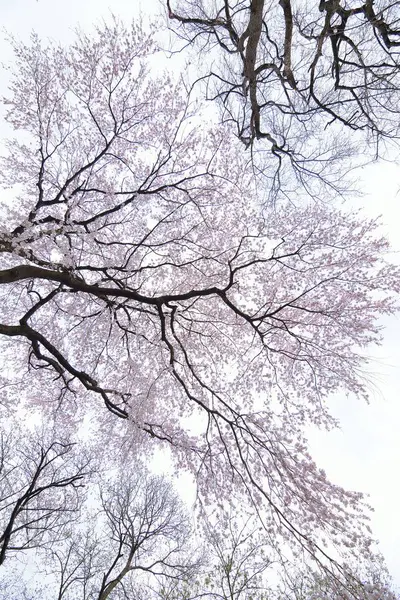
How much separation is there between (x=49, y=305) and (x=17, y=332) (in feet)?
14.8

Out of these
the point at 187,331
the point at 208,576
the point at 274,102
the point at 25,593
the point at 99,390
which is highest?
the point at 274,102

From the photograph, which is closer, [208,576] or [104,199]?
[104,199]

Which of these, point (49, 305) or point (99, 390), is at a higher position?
point (49, 305)

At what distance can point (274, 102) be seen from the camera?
505cm

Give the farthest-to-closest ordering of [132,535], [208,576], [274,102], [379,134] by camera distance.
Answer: [208,576] < [132,535] < [274,102] < [379,134]

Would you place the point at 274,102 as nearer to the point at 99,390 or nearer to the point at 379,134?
the point at 379,134

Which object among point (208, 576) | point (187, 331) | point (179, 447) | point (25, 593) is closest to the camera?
point (179, 447)

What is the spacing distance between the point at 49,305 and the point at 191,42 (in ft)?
22.0

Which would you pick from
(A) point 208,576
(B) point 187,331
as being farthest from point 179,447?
(A) point 208,576

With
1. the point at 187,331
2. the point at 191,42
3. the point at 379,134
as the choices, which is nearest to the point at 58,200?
the point at 191,42

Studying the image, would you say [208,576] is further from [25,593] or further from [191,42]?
[191,42]

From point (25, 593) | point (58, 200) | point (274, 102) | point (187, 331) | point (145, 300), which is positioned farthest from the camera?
point (25, 593)

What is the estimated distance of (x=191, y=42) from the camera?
4.77m

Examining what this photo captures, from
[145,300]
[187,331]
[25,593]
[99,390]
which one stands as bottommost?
[25,593]
